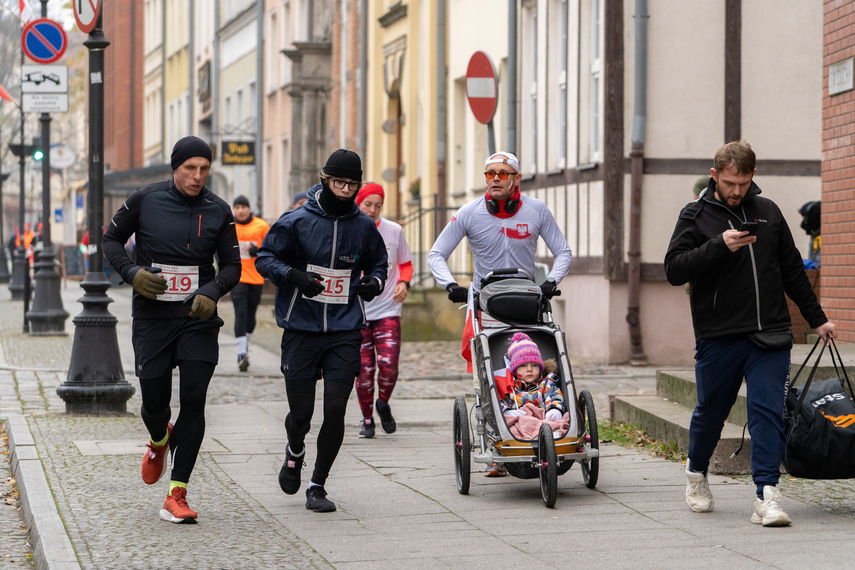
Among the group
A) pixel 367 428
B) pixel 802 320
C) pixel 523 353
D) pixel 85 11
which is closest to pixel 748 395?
pixel 523 353

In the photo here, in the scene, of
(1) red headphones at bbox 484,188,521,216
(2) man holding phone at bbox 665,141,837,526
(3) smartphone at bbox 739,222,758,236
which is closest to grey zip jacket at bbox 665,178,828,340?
(2) man holding phone at bbox 665,141,837,526

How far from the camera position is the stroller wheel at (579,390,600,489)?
7.75 metres

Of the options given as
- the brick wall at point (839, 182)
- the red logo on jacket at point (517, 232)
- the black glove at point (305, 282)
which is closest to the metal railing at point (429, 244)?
the brick wall at point (839, 182)

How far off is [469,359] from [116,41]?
68827 mm

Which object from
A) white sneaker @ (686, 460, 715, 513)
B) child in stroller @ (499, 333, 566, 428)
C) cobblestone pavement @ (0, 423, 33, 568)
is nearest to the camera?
cobblestone pavement @ (0, 423, 33, 568)

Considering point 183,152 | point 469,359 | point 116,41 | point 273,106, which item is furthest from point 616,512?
point 116,41

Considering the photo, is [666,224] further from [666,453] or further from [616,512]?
[616,512]

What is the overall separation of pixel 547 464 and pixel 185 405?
1.85 m

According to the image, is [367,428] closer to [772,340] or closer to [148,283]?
[148,283]

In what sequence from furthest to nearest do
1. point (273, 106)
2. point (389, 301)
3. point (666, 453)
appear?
point (273, 106)
point (389, 301)
point (666, 453)

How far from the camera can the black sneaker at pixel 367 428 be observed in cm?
1055

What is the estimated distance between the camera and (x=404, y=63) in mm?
26641

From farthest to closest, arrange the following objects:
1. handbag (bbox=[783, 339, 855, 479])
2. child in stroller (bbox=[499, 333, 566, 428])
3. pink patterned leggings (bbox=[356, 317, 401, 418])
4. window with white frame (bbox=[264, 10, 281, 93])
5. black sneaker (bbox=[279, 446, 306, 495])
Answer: window with white frame (bbox=[264, 10, 281, 93]) < pink patterned leggings (bbox=[356, 317, 401, 418]) < child in stroller (bbox=[499, 333, 566, 428]) < black sneaker (bbox=[279, 446, 306, 495]) < handbag (bbox=[783, 339, 855, 479])

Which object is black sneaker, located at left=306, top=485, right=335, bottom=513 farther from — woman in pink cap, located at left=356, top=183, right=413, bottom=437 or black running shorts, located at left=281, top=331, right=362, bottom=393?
woman in pink cap, located at left=356, top=183, right=413, bottom=437
